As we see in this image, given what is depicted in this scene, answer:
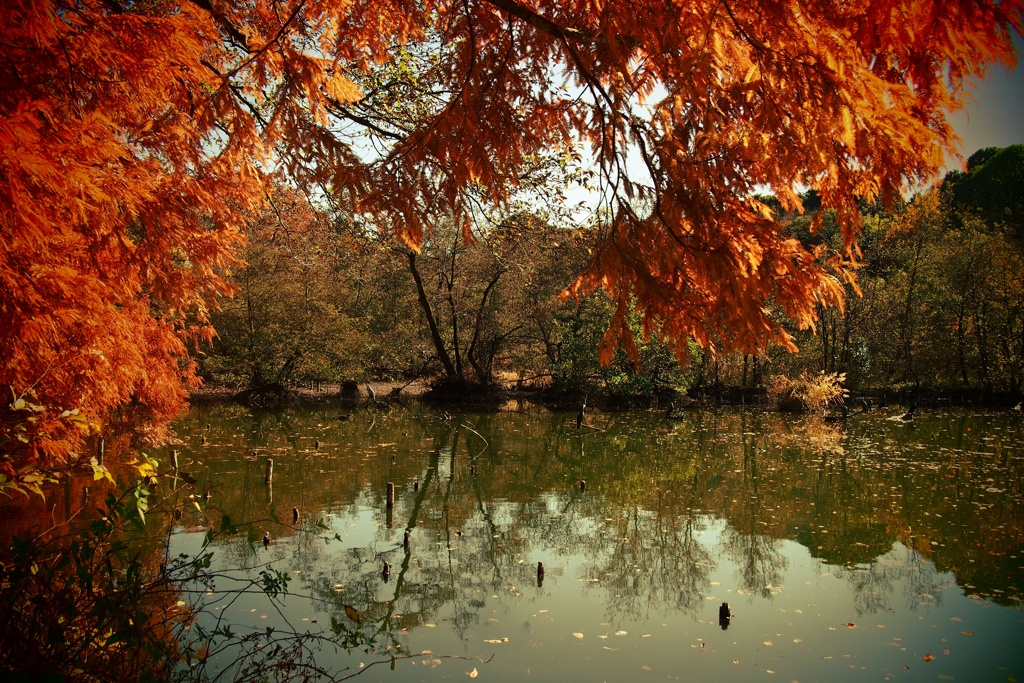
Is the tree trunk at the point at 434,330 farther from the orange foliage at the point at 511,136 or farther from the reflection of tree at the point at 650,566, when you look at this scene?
the orange foliage at the point at 511,136

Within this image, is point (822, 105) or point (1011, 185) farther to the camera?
point (1011, 185)

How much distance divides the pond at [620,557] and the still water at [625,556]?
0.10 feet

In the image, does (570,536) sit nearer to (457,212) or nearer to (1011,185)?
(457,212)

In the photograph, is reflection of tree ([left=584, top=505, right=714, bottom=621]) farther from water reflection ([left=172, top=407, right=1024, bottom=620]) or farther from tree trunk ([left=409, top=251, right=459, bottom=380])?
tree trunk ([left=409, top=251, right=459, bottom=380])

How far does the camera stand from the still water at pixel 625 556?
5.34m

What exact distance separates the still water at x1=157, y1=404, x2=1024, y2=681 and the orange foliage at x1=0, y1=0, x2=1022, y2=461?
1940mm

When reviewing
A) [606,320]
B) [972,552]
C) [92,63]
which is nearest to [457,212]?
[92,63]

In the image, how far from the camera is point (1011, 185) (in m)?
28.7

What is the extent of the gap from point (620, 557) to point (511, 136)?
5076 mm

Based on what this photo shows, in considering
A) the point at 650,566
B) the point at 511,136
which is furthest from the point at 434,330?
the point at 511,136

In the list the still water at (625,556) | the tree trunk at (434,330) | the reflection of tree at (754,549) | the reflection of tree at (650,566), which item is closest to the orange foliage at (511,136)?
the still water at (625,556)

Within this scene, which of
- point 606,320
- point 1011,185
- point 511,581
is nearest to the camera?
point 511,581

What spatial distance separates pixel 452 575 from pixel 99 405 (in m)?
3.84

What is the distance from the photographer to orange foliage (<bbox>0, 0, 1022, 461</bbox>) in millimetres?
3133
